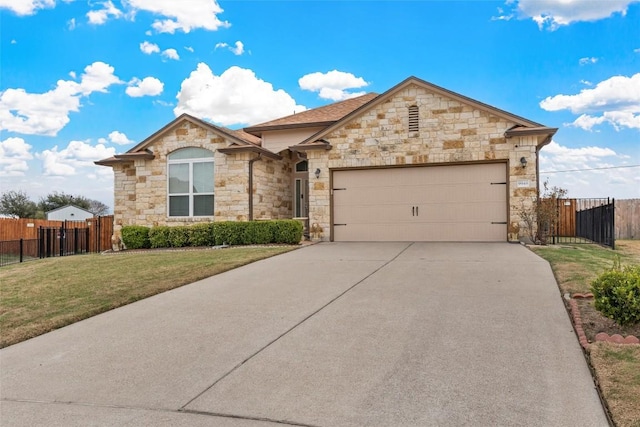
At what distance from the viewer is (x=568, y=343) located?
479 centimetres

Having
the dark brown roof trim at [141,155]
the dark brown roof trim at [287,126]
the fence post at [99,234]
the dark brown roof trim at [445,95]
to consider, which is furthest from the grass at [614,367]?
the fence post at [99,234]

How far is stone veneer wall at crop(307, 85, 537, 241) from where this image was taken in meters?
13.6

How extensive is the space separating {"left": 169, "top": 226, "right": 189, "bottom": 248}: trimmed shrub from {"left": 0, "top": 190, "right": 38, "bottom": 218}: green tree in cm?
4186

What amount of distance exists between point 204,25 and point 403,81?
6.59 m

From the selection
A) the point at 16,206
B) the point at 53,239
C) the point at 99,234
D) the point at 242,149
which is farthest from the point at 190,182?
the point at 16,206

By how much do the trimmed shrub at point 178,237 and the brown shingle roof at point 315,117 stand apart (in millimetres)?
5259

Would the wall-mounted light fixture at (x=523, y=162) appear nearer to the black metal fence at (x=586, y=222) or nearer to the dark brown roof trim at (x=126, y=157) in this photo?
the black metal fence at (x=586, y=222)

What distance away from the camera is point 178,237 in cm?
1585

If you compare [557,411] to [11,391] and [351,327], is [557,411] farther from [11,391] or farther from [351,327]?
[11,391]

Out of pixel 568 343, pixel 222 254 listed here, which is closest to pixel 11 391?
pixel 568 343

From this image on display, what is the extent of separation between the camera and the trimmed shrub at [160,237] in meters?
16.0

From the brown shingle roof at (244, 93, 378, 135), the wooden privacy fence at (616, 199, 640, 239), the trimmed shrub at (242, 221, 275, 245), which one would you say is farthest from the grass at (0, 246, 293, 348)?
the wooden privacy fence at (616, 199, 640, 239)

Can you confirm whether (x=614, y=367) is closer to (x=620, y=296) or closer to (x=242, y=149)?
(x=620, y=296)

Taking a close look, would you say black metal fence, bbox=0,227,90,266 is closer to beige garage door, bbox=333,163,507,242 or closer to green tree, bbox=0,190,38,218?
beige garage door, bbox=333,163,507,242
